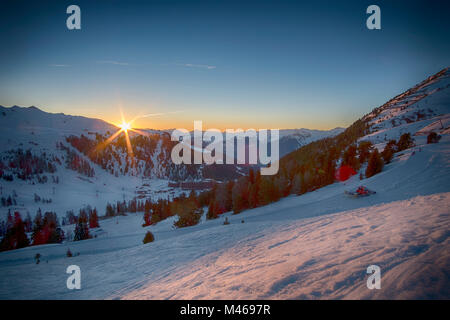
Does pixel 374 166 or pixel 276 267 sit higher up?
pixel 374 166

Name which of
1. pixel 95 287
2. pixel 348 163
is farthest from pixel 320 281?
pixel 348 163

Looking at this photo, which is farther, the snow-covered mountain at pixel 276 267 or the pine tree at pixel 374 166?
the pine tree at pixel 374 166

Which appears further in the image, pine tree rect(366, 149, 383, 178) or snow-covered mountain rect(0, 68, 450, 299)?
pine tree rect(366, 149, 383, 178)

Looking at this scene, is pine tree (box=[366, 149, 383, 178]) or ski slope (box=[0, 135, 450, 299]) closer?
ski slope (box=[0, 135, 450, 299])

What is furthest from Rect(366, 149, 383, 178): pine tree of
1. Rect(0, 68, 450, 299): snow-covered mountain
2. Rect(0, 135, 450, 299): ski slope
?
Rect(0, 135, 450, 299): ski slope

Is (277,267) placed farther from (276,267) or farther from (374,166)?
(374,166)

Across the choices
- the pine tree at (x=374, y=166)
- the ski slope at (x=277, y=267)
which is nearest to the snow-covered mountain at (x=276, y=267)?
the ski slope at (x=277, y=267)

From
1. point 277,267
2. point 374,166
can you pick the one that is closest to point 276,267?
point 277,267

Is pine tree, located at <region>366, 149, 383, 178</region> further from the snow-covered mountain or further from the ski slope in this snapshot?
the ski slope

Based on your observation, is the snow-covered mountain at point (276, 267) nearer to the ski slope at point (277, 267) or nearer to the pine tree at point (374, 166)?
the ski slope at point (277, 267)

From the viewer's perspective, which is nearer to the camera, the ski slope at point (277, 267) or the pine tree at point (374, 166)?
the ski slope at point (277, 267)
